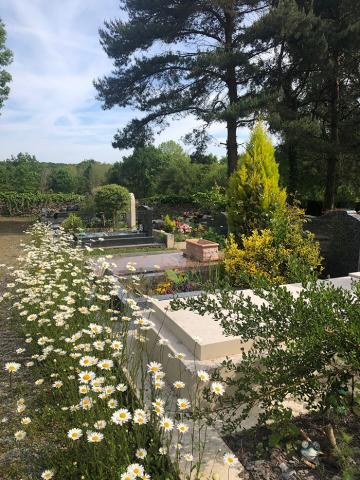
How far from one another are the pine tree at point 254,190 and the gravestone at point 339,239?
90cm

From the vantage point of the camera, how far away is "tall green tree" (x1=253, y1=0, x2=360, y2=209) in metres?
12.5

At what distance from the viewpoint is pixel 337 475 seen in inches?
77.9

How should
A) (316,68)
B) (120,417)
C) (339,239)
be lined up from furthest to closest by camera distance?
(316,68), (339,239), (120,417)

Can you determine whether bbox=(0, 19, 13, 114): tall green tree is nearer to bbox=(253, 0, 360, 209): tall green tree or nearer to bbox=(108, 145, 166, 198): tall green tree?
bbox=(253, 0, 360, 209): tall green tree

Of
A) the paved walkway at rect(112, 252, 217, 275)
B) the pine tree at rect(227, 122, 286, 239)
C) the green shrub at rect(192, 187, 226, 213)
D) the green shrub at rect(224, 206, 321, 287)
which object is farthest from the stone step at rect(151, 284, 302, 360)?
the green shrub at rect(192, 187, 226, 213)

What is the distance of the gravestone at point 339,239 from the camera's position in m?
5.84

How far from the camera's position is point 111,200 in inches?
513

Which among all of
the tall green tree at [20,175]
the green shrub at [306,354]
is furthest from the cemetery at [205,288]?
the tall green tree at [20,175]

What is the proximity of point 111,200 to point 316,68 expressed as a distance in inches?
366

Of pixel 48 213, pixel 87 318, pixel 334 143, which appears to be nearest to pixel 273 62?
pixel 334 143

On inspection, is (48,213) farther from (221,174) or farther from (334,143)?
(221,174)

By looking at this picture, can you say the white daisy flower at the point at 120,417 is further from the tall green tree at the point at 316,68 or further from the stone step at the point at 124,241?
the tall green tree at the point at 316,68

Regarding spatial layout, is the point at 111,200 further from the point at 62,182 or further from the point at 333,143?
the point at 62,182

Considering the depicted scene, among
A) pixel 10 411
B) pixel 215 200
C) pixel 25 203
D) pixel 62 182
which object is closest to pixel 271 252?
pixel 10 411
